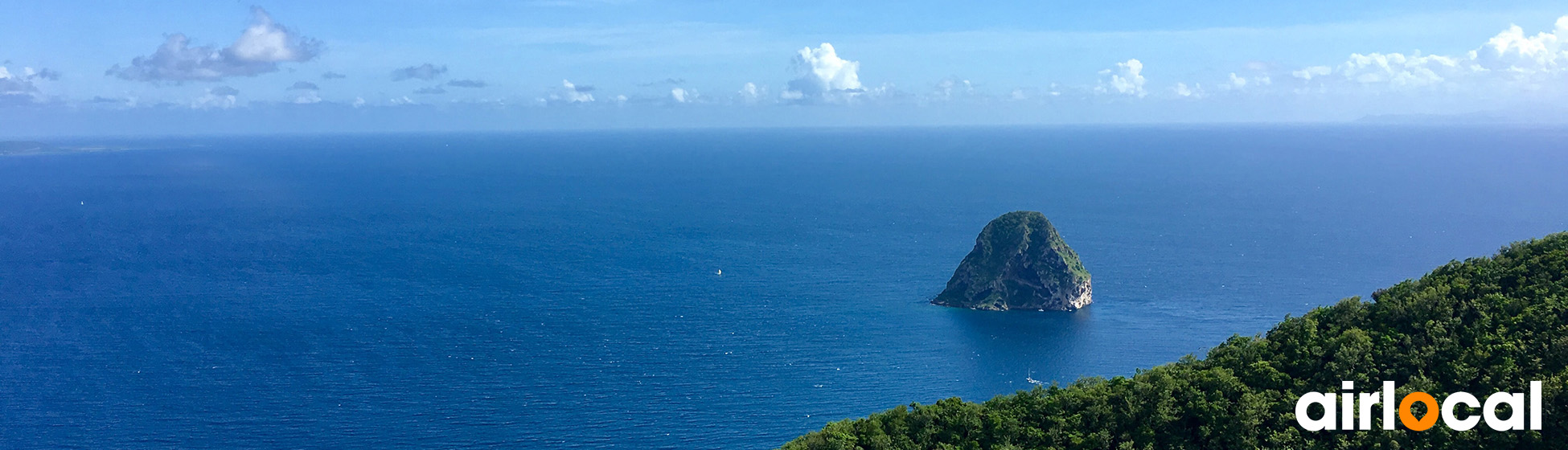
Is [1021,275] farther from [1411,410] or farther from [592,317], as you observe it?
→ [1411,410]

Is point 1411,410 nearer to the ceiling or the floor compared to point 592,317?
nearer to the ceiling

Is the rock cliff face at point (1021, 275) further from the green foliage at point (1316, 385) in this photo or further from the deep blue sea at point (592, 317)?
the green foliage at point (1316, 385)

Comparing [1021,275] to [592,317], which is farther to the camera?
[1021,275]

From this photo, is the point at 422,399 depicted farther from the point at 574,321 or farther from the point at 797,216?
the point at 797,216

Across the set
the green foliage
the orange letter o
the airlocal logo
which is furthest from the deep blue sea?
the orange letter o

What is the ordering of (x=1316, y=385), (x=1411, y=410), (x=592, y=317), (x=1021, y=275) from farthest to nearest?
(x=1021, y=275), (x=592, y=317), (x=1316, y=385), (x=1411, y=410)

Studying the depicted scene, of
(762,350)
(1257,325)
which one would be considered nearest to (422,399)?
(762,350)

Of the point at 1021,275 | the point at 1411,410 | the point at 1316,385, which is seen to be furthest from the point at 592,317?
the point at 1411,410
